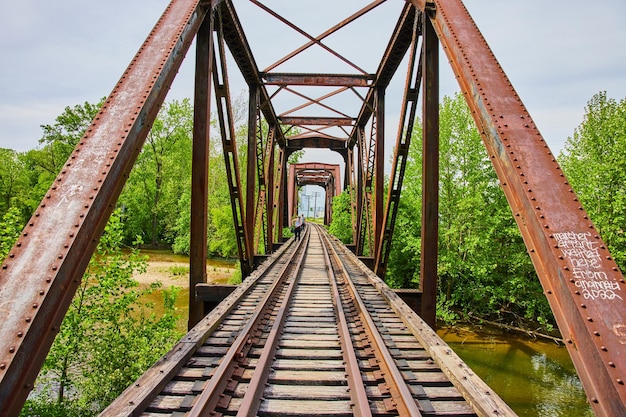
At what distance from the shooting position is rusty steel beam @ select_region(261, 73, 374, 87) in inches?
423

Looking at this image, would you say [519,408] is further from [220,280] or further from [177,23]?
[220,280]

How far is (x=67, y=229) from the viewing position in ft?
7.82

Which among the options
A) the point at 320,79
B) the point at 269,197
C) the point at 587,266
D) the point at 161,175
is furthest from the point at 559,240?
the point at 161,175

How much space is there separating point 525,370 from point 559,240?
12143mm

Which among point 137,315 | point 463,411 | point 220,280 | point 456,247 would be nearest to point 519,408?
point 456,247

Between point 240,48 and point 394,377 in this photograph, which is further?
point 240,48

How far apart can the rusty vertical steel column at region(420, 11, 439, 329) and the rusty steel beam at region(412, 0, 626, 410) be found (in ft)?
5.40

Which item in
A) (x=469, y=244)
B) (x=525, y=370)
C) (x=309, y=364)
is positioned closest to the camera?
(x=309, y=364)

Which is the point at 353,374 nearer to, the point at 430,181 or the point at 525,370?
the point at 430,181

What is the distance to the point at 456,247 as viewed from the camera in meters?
17.3

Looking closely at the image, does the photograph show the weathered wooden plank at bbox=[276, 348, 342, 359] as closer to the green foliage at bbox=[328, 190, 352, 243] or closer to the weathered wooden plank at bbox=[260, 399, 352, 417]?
the weathered wooden plank at bbox=[260, 399, 352, 417]

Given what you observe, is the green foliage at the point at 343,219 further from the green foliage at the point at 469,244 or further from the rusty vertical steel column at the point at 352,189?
the green foliage at the point at 469,244

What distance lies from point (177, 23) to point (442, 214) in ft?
54.9

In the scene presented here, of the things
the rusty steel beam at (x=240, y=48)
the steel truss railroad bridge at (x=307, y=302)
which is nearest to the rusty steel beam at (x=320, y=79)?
the rusty steel beam at (x=240, y=48)
